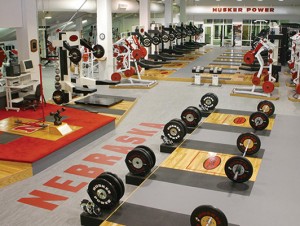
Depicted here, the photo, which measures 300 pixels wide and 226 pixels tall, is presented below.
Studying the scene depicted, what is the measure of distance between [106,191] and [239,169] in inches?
67.7

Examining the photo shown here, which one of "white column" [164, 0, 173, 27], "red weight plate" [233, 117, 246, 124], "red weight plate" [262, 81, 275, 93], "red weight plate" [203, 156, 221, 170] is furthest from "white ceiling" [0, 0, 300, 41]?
"red weight plate" [203, 156, 221, 170]

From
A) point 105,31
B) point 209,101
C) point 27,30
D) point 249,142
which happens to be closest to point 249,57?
point 209,101

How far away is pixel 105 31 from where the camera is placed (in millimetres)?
12328

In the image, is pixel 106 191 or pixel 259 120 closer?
pixel 106 191

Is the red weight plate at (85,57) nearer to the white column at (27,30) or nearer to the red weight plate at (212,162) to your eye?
the white column at (27,30)

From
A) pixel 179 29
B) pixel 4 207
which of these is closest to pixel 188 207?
pixel 4 207

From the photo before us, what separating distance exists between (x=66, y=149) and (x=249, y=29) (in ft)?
73.9

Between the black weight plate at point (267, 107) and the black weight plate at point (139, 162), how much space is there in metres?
3.75

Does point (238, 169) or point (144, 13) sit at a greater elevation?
point (144, 13)

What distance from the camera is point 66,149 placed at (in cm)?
589

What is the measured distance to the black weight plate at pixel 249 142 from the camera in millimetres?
5523

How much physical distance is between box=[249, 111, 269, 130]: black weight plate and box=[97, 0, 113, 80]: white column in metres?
6.77

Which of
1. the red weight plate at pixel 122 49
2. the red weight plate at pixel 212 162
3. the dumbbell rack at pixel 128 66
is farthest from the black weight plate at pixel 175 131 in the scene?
the red weight plate at pixel 122 49

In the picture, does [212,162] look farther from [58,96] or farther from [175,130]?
[58,96]
